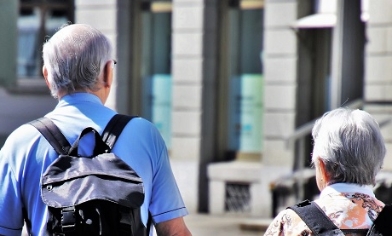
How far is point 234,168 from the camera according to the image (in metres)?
16.3

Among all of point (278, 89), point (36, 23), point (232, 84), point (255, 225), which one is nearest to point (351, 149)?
point (255, 225)

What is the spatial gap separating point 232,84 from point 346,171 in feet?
43.6

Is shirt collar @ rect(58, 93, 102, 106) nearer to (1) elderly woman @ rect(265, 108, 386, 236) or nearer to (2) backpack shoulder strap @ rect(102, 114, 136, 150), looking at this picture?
(2) backpack shoulder strap @ rect(102, 114, 136, 150)

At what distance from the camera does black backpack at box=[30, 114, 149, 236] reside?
11.3 ft

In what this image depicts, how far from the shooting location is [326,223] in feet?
11.6

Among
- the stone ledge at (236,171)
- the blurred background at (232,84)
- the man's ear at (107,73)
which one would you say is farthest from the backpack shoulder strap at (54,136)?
the stone ledge at (236,171)

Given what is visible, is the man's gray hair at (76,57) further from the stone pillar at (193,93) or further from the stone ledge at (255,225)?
the stone pillar at (193,93)

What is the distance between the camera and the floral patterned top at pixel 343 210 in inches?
142

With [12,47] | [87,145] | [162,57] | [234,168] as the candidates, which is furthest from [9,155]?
[162,57]

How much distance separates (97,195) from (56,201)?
5.5 inches

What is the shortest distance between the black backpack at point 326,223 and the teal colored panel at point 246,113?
42.6 ft

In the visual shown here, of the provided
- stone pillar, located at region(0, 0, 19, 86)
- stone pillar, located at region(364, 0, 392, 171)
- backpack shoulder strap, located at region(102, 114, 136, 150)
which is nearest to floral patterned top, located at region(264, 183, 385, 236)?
backpack shoulder strap, located at region(102, 114, 136, 150)

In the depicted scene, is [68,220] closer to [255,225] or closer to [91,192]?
[91,192]

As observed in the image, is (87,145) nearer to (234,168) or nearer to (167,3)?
(234,168)
